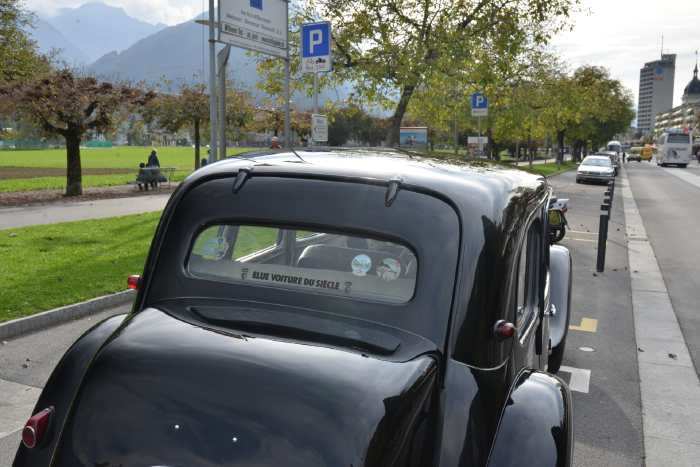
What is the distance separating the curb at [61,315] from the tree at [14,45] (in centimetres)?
1776

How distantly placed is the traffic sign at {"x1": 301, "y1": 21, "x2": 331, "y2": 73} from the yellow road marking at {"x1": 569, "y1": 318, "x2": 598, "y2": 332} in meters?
5.77

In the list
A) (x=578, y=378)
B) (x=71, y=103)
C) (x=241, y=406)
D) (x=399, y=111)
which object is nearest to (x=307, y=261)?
(x=241, y=406)

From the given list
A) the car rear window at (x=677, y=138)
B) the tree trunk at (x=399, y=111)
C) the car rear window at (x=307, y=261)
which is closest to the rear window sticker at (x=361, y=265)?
the car rear window at (x=307, y=261)

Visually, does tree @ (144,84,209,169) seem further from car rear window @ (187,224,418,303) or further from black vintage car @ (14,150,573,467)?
black vintage car @ (14,150,573,467)

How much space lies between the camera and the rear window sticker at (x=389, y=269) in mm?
2334

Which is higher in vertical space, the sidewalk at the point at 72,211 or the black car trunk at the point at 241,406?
the black car trunk at the point at 241,406

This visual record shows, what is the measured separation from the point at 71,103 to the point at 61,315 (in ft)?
43.7

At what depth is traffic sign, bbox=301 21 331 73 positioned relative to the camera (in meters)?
10.2

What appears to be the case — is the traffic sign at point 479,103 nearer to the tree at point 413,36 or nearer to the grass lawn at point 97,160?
the tree at point 413,36

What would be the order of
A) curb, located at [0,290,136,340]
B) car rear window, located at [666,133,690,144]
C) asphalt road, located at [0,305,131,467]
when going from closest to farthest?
asphalt road, located at [0,305,131,467], curb, located at [0,290,136,340], car rear window, located at [666,133,690,144]

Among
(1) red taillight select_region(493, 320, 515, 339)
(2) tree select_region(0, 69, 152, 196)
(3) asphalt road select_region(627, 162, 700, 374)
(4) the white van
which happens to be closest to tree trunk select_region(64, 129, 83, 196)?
(2) tree select_region(0, 69, 152, 196)

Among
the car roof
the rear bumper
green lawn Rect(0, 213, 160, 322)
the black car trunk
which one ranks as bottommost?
green lawn Rect(0, 213, 160, 322)

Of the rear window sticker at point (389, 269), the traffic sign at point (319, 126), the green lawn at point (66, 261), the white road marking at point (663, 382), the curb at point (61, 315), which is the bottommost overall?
the white road marking at point (663, 382)

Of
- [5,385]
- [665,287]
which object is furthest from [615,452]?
[665,287]
